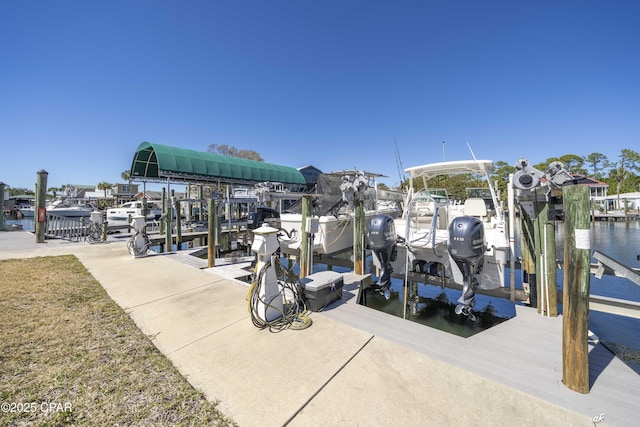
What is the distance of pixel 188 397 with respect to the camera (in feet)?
7.01

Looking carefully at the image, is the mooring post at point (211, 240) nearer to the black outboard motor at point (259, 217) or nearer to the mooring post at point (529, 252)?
the black outboard motor at point (259, 217)

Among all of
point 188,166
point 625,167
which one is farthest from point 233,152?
point 625,167

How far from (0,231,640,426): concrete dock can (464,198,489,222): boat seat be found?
3.01 metres

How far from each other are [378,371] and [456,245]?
2639 millimetres

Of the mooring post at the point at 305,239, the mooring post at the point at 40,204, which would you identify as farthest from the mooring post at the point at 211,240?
the mooring post at the point at 40,204

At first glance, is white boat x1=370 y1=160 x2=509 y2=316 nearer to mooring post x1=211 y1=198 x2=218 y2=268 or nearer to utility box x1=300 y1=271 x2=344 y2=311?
utility box x1=300 y1=271 x2=344 y2=311

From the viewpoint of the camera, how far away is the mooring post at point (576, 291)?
2215 millimetres

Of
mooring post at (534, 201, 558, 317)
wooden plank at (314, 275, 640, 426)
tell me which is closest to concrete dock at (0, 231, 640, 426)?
wooden plank at (314, 275, 640, 426)

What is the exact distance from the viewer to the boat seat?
6.46m

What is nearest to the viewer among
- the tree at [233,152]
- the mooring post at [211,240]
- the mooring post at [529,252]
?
the mooring post at [529,252]

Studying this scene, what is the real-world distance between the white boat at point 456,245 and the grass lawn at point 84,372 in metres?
3.91

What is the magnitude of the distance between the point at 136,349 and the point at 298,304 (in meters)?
2.02

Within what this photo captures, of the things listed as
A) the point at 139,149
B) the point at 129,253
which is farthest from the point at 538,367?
the point at 139,149

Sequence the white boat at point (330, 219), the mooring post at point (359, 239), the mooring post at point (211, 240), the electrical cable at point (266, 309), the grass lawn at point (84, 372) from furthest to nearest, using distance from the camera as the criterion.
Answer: the white boat at point (330, 219) → the mooring post at point (211, 240) → the mooring post at point (359, 239) → the electrical cable at point (266, 309) → the grass lawn at point (84, 372)
